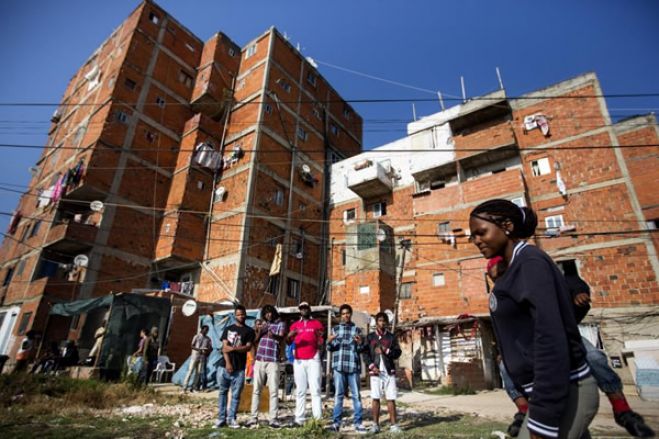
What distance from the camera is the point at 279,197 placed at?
25359mm

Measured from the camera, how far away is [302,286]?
80.7 feet

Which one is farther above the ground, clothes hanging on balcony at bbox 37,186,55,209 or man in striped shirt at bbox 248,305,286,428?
clothes hanging on balcony at bbox 37,186,55,209

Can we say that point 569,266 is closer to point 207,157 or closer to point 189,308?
point 189,308

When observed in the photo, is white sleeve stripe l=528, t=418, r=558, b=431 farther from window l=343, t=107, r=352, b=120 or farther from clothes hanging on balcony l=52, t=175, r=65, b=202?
window l=343, t=107, r=352, b=120

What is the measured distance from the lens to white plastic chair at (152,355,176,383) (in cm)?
1420

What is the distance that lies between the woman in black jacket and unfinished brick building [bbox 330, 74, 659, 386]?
14186 millimetres

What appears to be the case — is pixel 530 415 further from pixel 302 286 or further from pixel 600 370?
pixel 302 286

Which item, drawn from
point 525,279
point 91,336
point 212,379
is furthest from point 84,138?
point 525,279

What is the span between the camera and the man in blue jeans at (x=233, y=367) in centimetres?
555

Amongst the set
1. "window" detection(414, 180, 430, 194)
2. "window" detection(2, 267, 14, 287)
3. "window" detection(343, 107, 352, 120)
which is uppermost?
"window" detection(343, 107, 352, 120)

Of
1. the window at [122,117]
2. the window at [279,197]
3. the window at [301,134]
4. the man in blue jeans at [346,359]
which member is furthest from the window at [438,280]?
the window at [122,117]

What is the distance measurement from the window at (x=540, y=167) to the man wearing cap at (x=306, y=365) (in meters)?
19.4

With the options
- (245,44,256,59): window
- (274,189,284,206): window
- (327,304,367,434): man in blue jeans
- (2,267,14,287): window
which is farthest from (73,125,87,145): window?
(327,304,367,434): man in blue jeans

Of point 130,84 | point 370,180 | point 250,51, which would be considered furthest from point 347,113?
point 130,84
